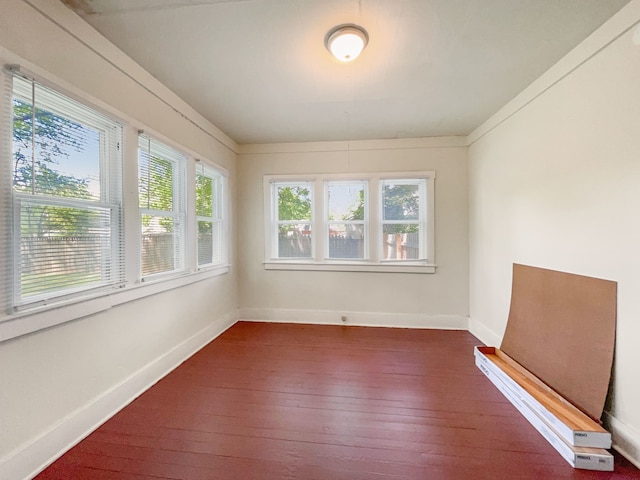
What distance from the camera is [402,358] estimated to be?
309 cm

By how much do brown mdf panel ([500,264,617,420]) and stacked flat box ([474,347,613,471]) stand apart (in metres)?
0.12

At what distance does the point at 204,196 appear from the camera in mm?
3561

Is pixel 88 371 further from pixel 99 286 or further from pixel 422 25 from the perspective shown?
pixel 422 25

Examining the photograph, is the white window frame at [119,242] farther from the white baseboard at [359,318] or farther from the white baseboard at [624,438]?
the white baseboard at [624,438]

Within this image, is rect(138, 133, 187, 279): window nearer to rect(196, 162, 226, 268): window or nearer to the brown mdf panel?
rect(196, 162, 226, 268): window

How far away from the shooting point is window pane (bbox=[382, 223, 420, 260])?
164 inches

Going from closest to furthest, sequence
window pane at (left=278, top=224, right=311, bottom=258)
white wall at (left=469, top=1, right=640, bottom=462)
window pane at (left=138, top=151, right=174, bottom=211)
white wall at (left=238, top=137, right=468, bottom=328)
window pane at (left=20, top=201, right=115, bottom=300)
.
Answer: window pane at (left=20, top=201, right=115, bottom=300) → white wall at (left=469, top=1, right=640, bottom=462) → window pane at (left=138, top=151, right=174, bottom=211) → white wall at (left=238, top=137, right=468, bottom=328) → window pane at (left=278, top=224, right=311, bottom=258)

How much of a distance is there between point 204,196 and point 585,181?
11.9 ft

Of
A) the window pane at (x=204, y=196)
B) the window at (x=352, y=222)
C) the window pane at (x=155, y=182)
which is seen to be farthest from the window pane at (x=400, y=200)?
the window pane at (x=155, y=182)

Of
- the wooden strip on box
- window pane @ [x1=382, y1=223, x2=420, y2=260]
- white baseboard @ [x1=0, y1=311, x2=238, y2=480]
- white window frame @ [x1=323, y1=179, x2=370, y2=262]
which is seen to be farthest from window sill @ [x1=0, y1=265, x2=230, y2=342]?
the wooden strip on box

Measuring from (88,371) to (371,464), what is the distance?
6.27 feet

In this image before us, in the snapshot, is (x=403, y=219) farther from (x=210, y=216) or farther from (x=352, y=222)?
(x=210, y=216)

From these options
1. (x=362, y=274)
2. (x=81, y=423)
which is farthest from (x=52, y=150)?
(x=362, y=274)

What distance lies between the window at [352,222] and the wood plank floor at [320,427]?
4.90 ft
